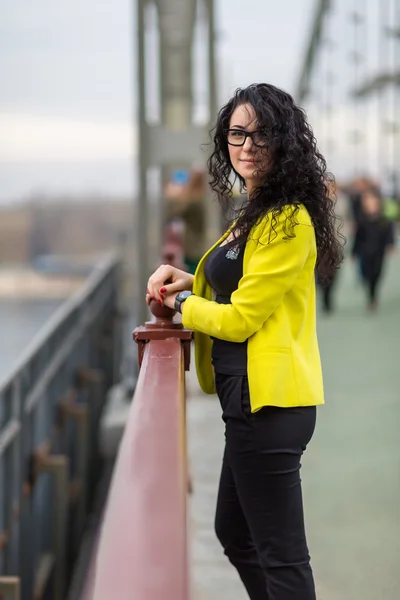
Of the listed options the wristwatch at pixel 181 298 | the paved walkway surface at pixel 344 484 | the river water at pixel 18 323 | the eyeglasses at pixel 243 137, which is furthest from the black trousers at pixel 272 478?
the river water at pixel 18 323

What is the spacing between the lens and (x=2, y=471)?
5.32 metres

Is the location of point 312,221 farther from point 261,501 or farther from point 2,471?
point 2,471

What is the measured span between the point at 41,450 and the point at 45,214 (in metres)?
14.6

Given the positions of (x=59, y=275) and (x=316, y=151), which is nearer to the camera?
(x=316, y=151)

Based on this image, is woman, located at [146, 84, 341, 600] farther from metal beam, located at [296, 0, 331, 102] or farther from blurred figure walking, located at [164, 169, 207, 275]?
metal beam, located at [296, 0, 331, 102]

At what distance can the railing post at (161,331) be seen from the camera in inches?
98.7

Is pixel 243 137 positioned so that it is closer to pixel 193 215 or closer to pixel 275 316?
pixel 275 316

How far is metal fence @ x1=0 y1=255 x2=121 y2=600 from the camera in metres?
5.52

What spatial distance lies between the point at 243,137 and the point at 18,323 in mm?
16679

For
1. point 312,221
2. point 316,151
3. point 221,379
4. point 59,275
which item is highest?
point 316,151

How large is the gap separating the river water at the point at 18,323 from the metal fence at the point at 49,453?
3830 millimetres

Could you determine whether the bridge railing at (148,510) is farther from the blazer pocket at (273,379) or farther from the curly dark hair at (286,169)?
the curly dark hair at (286,169)

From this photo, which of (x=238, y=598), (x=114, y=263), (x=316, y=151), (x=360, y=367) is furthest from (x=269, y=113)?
(x=114, y=263)

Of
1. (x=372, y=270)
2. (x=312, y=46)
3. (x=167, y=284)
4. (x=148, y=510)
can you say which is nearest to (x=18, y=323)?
(x=372, y=270)
